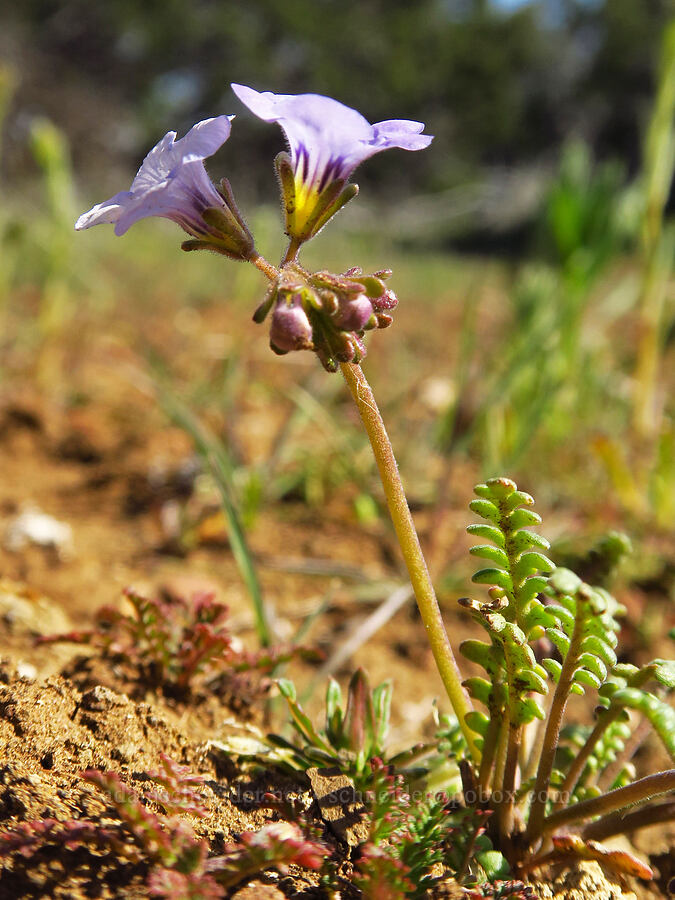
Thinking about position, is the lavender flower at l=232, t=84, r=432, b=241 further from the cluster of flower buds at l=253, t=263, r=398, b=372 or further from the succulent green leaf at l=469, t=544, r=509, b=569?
the succulent green leaf at l=469, t=544, r=509, b=569

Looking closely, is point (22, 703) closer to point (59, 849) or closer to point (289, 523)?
point (59, 849)

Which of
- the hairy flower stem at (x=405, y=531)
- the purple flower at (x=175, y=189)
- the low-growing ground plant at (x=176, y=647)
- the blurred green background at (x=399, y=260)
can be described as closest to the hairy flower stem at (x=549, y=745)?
the hairy flower stem at (x=405, y=531)

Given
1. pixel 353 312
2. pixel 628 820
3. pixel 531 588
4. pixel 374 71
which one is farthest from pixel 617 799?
pixel 374 71

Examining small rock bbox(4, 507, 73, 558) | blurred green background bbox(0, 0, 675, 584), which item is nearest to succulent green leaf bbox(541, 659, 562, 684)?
Answer: blurred green background bbox(0, 0, 675, 584)

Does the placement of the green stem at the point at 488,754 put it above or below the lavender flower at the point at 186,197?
below

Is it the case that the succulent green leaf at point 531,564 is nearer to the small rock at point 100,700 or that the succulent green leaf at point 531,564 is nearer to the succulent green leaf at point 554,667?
the succulent green leaf at point 554,667

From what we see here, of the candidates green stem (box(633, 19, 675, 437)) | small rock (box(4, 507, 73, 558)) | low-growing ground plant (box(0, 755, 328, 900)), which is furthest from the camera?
green stem (box(633, 19, 675, 437))

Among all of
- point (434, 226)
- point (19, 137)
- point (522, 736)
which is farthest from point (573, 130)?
point (522, 736)
